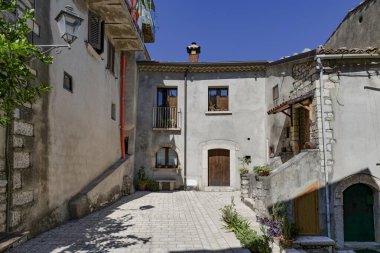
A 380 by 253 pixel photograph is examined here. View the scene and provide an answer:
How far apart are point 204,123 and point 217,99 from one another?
1.46 m

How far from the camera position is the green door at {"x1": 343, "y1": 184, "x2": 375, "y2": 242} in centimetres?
970

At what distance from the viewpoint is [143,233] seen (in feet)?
20.7

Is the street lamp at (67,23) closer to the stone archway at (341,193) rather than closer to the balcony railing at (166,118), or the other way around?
the stone archway at (341,193)

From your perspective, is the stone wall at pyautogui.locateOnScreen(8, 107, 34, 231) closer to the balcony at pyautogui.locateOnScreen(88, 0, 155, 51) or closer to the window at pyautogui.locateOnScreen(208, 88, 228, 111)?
the balcony at pyautogui.locateOnScreen(88, 0, 155, 51)

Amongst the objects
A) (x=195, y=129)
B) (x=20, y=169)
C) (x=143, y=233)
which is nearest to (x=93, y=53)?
(x=20, y=169)

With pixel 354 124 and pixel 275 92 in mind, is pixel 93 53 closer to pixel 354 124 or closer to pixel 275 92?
pixel 275 92

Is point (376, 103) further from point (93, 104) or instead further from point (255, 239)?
point (93, 104)

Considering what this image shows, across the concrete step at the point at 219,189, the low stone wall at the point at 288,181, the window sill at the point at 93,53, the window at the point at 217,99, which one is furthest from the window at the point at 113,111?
the low stone wall at the point at 288,181

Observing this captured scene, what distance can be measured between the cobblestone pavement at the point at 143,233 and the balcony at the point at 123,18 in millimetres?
6630

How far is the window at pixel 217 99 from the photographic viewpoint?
15263 millimetres

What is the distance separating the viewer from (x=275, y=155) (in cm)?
1292

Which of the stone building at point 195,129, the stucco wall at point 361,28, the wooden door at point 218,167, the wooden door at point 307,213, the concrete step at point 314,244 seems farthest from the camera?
the wooden door at point 218,167

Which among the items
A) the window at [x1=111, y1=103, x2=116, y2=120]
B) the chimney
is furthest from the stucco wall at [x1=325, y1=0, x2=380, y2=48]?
the window at [x1=111, y1=103, x2=116, y2=120]

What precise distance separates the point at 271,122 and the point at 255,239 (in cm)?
914
